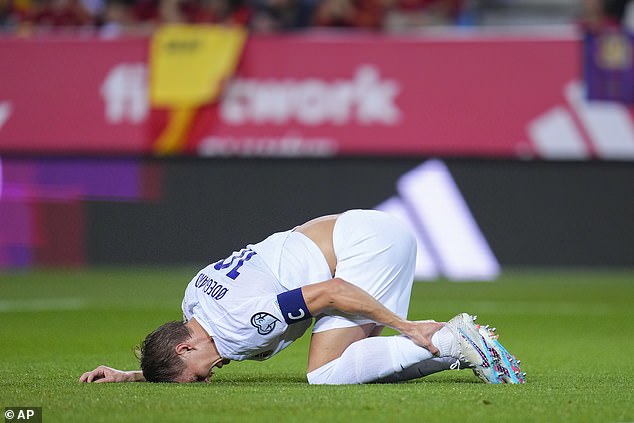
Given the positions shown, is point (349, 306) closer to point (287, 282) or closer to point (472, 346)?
point (287, 282)

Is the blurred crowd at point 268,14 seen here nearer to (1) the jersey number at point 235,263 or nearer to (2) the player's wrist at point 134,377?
(1) the jersey number at point 235,263

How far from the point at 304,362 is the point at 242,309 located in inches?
86.5

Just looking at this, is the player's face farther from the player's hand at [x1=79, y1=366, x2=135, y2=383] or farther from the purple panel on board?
the purple panel on board

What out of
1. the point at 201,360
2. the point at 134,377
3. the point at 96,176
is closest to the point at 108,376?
the point at 134,377

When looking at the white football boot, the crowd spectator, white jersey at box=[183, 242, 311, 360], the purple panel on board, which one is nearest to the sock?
the white football boot

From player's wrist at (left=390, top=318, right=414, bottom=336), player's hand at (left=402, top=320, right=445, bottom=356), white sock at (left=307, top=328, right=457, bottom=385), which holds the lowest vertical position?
white sock at (left=307, top=328, right=457, bottom=385)

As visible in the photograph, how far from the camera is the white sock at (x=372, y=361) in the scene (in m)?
6.48

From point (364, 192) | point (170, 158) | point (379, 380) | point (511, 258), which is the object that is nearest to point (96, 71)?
point (170, 158)

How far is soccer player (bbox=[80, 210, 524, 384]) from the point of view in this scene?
6316 millimetres

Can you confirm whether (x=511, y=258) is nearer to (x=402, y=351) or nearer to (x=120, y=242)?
(x=120, y=242)

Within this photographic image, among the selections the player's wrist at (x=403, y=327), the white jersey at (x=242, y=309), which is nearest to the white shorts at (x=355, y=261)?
the white jersey at (x=242, y=309)

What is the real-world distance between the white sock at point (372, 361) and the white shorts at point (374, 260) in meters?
0.18

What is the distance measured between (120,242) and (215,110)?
242 cm

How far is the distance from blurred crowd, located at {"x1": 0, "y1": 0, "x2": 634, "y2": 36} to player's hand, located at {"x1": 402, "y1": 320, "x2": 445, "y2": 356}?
35.4 feet
